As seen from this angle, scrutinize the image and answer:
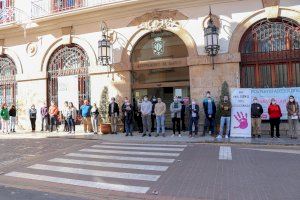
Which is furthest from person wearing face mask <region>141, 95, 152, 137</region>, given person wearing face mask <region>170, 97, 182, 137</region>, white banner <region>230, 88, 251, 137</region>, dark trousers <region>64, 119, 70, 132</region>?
dark trousers <region>64, 119, 70, 132</region>

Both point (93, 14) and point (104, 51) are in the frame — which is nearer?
point (104, 51)

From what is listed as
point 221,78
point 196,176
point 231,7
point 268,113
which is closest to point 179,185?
point 196,176

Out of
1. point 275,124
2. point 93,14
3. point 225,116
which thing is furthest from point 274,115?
point 93,14

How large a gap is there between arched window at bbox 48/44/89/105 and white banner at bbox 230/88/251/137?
8093 mm

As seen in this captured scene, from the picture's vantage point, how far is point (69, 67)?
2047 cm

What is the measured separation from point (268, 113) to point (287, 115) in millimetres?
776

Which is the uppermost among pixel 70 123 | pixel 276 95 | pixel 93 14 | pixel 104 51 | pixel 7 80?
pixel 93 14

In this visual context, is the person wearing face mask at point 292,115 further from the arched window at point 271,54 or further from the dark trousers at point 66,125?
the dark trousers at point 66,125

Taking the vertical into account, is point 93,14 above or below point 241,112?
above

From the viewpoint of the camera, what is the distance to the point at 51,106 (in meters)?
19.9

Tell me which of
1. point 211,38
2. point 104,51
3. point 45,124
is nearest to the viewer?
point 211,38

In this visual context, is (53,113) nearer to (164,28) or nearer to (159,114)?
(159,114)

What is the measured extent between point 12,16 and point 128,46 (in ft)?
26.7

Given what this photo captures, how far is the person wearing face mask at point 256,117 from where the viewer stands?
15.1 m
